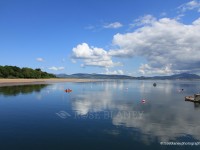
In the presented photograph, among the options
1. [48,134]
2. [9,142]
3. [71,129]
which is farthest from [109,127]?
[9,142]

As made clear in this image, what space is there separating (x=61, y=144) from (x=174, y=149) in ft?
42.2

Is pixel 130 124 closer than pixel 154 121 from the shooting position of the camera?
Yes

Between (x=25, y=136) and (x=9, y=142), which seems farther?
(x=25, y=136)

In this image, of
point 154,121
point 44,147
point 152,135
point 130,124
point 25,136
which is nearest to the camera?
point 44,147

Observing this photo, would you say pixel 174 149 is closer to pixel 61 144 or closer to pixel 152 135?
pixel 152 135

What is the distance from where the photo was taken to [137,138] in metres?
28.8

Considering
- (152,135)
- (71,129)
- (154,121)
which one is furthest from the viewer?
(154,121)

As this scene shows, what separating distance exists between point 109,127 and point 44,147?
491 inches

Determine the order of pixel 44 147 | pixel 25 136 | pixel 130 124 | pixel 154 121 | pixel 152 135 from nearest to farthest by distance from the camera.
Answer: pixel 44 147 → pixel 25 136 → pixel 152 135 → pixel 130 124 → pixel 154 121

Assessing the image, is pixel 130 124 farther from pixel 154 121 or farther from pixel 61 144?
pixel 61 144

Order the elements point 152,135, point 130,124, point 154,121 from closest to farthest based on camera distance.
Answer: point 152,135
point 130,124
point 154,121

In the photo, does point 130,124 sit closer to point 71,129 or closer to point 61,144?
point 71,129

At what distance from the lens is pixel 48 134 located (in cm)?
3011

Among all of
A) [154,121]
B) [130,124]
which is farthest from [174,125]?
[130,124]
